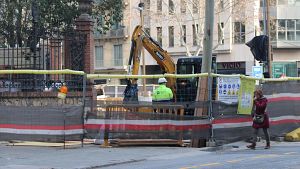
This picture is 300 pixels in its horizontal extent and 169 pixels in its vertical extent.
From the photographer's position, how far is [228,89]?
17766 millimetres

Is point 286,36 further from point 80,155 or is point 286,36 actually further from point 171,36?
point 80,155

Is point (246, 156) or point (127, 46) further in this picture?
point (127, 46)

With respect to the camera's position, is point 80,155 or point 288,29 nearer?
point 80,155

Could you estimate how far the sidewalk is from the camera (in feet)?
43.8

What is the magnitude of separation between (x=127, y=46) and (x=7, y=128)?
53.5 metres

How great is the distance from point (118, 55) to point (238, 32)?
16.2m

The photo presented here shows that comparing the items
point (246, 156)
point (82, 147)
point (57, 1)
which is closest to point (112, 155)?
point (82, 147)

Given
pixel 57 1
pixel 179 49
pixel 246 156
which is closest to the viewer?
pixel 246 156

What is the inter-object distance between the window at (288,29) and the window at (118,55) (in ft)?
64.5

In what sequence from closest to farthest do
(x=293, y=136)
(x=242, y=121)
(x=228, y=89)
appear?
1. (x=228, y=89)
2. (x=242, y=121)
3. (x=293, y=136)

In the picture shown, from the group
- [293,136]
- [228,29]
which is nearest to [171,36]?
[228,29]

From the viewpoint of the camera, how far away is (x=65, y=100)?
17766mm

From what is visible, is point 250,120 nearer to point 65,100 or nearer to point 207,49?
point 207,49

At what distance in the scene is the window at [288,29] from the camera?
196ft
